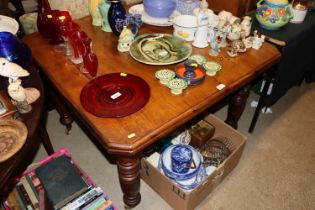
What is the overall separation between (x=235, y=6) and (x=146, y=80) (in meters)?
0.89

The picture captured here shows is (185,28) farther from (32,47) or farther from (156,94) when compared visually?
(32,47)

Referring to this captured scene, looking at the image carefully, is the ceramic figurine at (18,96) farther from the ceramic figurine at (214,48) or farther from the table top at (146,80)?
the ceramic figurine at (214,48)

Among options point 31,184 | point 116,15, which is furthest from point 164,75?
point 31,184

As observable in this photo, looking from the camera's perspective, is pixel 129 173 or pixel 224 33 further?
pixel 224 33

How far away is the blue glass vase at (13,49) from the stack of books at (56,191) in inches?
19.3

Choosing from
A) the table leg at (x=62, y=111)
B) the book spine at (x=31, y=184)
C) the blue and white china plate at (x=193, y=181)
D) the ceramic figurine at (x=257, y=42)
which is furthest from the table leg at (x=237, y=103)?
the book spine at (x=31, y=184)

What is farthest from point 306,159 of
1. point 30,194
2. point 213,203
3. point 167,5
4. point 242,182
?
point 30,194

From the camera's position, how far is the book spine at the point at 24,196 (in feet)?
3.82

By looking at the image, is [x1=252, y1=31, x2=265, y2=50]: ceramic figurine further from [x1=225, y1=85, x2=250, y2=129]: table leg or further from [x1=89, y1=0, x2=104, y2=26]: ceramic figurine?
[x1=89, y1=0, x2=104, y2=26]: ceramic figurine

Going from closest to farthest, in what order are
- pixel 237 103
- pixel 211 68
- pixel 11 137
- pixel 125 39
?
pixel 11 137 < pixel 211 68 < pixel 125 39 < pixel 237 103

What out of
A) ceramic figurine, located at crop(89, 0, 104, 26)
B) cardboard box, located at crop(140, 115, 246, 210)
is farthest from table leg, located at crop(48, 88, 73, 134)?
cardboard box, located at crop(140, 115, 246, 210)

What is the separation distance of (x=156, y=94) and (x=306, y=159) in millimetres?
1172

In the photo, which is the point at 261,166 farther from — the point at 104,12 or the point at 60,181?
the point at 104,12

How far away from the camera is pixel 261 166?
1.58 metres
